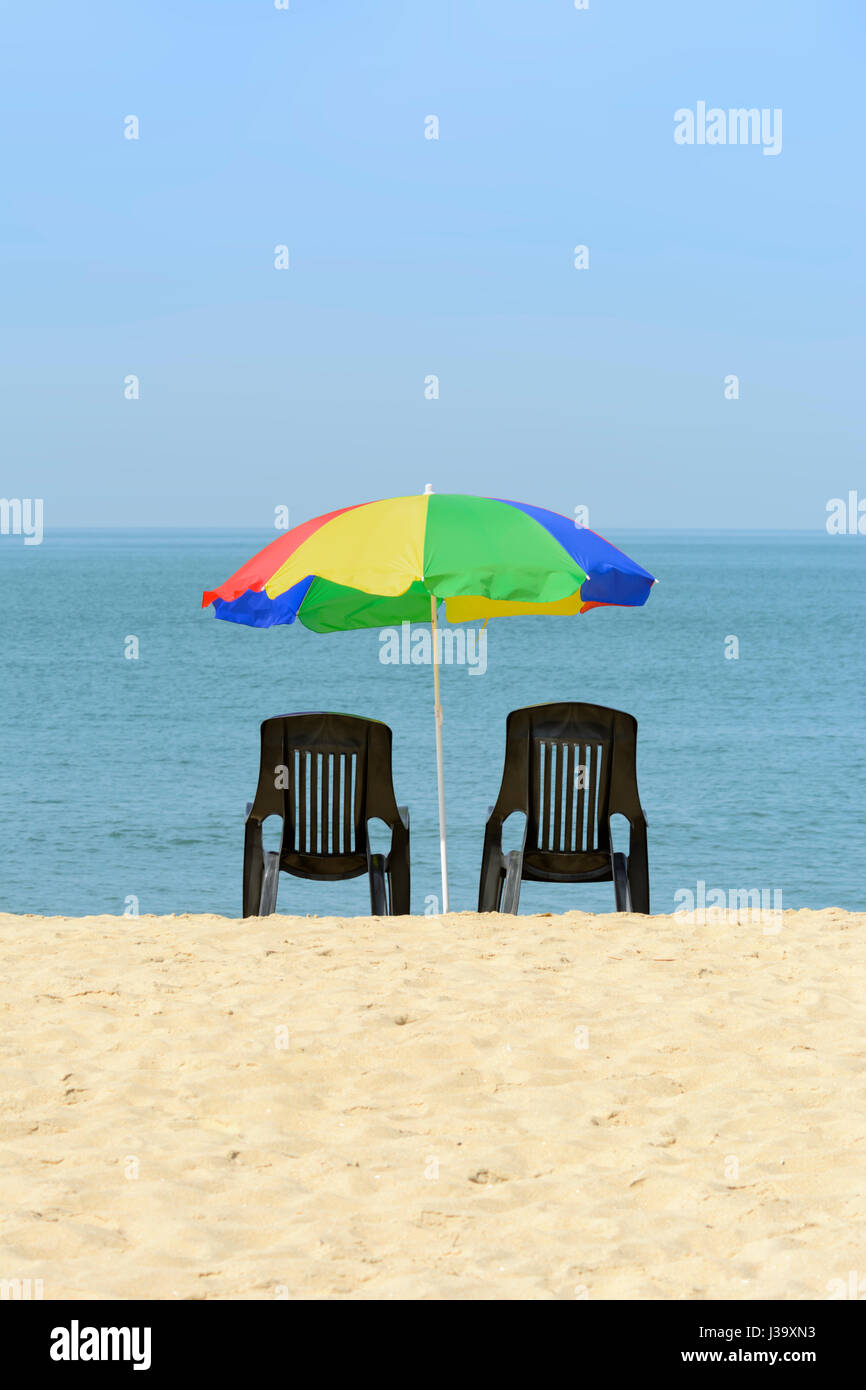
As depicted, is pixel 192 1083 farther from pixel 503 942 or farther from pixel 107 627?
pixel 107 627

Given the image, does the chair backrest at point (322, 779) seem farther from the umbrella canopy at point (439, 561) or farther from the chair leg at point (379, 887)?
the umbrella canopy at point (439, 561)

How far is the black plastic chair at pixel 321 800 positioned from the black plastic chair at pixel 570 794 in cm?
60

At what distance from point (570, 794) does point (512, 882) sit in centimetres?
57

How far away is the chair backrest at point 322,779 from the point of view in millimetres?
7625

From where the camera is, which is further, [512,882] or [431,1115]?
[512,882]

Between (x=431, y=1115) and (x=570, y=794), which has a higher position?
(x=570, y=794)

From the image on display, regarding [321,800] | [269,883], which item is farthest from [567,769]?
Answer: [269,883]

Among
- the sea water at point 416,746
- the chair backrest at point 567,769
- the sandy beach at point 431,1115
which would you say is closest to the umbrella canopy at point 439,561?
the chair backrest at point 567,769

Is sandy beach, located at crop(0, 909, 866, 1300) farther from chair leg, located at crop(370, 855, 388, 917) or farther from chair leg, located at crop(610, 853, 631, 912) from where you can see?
chair leg, located at crop(370, 855, 388, 917)

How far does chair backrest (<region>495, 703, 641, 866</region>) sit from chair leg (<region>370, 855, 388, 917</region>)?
29.8 inches

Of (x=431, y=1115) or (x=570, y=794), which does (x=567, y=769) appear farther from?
(x=431, y=1115)

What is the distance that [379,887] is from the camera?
7805 millimetres

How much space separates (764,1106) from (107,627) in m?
58.0

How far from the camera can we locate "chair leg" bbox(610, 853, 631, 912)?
7.63 meters
